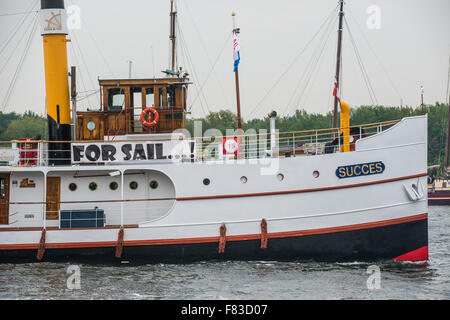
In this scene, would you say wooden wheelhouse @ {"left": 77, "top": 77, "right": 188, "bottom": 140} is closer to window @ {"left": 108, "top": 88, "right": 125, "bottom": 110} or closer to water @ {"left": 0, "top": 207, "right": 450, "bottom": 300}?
window @ {"left": 108, "top": 88, "right": 125, "bottom": 110}

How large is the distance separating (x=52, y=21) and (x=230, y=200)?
801 centimetres

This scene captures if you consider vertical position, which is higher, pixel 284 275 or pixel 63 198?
pixel 63 198

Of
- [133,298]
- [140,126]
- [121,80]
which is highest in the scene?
[121,80]

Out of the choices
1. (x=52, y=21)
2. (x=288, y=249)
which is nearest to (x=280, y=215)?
(x=288, y=249)

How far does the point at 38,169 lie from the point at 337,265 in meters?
8.91

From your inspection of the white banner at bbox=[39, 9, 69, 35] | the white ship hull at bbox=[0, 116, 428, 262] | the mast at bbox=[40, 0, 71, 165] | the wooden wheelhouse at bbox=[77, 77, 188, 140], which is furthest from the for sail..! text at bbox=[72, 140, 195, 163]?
the white banner at bbox=[39, 9, 69, 35]

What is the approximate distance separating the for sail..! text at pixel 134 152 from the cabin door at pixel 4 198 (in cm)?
238

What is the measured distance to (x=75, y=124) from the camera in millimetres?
19156

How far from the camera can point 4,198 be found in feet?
62.1
